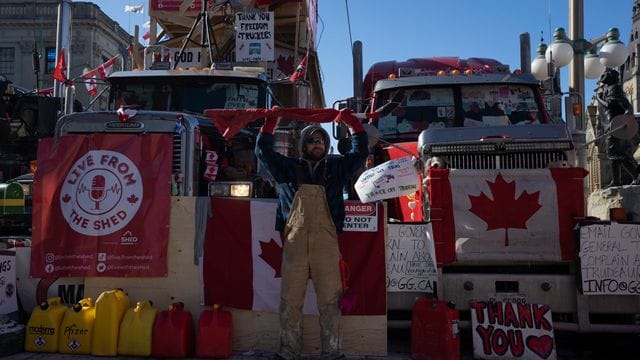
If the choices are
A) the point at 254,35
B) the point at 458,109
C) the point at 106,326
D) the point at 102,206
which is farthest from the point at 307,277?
the point at 254,35

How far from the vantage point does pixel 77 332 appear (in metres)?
5.35

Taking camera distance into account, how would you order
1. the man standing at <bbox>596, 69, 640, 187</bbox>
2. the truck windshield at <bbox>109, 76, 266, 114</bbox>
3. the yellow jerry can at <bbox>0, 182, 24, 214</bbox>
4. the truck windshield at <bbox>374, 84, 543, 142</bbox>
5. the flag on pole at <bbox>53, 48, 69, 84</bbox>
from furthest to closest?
the flag on pole at <bbox>53, 48, 69, 84</bbox>, the man standing at <bbox>596, 69, 640, 187</bbox>, the truck windshield at <bbox>109, 76, 266, 114</bbox>, the yellow jerry can at <bbox>0, 182, 24, 214</bbox>, the truck windshield at <bbox>374, 84, 543, 142</bbox>

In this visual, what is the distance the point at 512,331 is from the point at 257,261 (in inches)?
93.8

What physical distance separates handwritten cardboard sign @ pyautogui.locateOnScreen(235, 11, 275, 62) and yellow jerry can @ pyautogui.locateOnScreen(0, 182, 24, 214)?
16.8 ft

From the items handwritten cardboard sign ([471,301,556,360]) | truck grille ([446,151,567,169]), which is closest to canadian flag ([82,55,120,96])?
truck grille ([446,151,567,169])

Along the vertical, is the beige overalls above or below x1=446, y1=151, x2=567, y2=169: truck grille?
below

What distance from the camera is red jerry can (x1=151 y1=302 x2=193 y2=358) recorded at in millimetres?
5223

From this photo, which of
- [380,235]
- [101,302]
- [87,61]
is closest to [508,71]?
[380,235]

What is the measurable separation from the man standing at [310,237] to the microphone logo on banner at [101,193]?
4.80 feet

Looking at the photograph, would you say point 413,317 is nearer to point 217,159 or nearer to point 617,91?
point 217,159

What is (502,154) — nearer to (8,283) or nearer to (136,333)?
(136,333)

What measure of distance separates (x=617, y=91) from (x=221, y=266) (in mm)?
7671

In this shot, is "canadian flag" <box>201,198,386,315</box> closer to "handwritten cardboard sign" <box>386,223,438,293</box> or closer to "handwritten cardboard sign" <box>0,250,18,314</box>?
"handwritten cardboard sign" <box>386,223,438,293</box>

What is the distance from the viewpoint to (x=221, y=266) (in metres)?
A: 5.65
